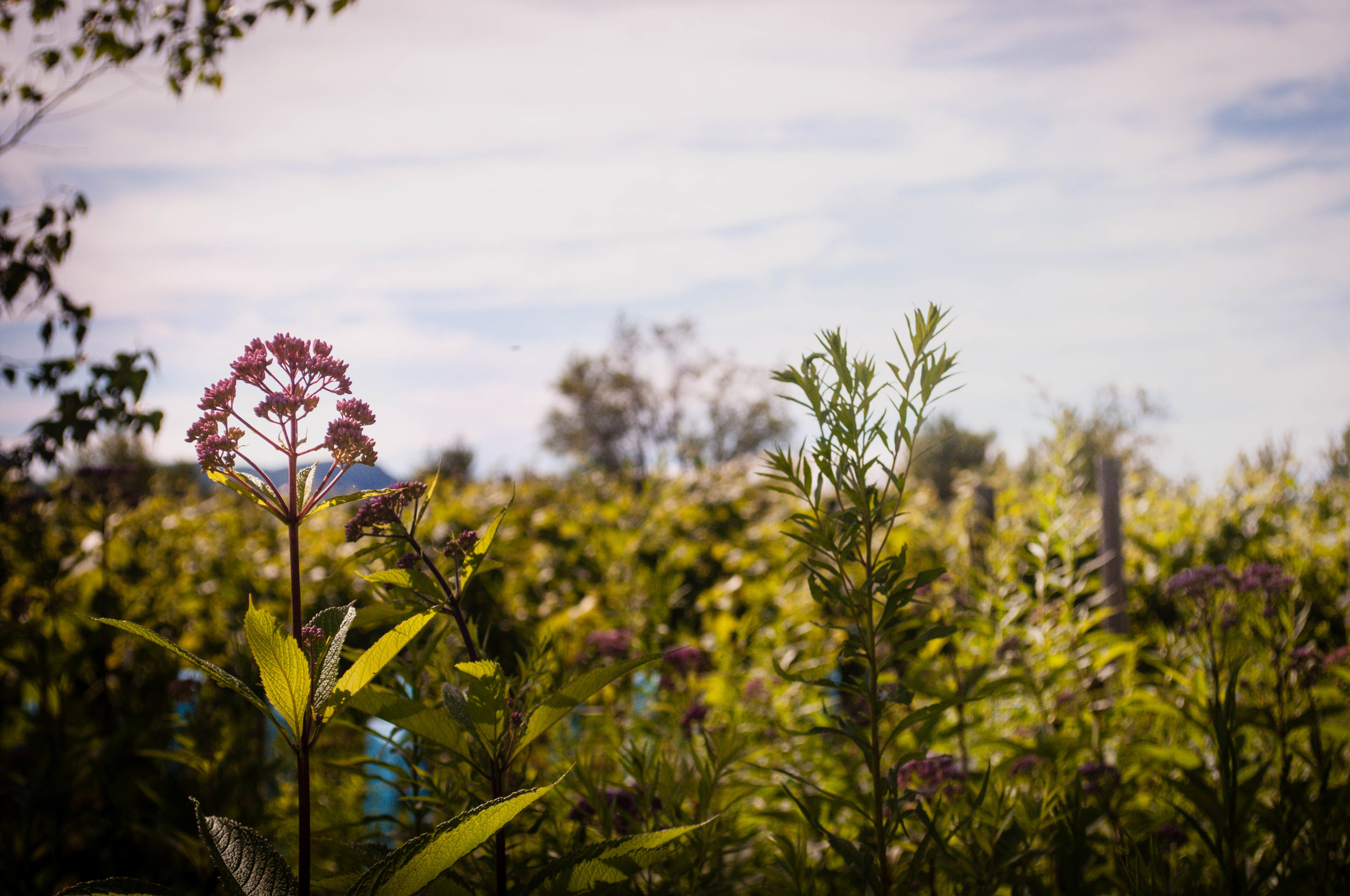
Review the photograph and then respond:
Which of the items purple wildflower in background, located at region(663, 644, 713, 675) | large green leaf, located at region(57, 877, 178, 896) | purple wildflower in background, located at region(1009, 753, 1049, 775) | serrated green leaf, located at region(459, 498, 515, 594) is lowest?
purple wildflower in background, located at region(1009, 753, 1049, 775)

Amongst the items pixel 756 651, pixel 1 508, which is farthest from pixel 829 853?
pixel 1 508

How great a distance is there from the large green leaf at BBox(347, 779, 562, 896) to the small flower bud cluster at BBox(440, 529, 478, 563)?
0.28 meters

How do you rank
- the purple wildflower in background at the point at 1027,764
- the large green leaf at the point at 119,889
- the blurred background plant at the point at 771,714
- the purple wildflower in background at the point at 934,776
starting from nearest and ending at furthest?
1. the large green leaf at the point at 119,889
2. the blurred background plant at the point at 771,714
3. the purple wildflower in background at the point at 934,776
4. the purple wildflower in background at the point at 1027,764

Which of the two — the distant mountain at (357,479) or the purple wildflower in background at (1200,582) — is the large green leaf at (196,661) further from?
the purple wildflower in background at (1200,582)

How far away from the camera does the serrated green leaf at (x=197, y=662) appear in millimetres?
597

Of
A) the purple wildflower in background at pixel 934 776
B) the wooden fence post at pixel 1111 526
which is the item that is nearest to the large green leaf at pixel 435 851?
the purple wildflower in background at pixel 934 776

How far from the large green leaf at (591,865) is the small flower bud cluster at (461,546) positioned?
31 cm

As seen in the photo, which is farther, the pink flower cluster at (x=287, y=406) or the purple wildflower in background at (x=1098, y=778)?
the purple wildflower in background at (x=1098, y=778)

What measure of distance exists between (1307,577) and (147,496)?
17.8 ft

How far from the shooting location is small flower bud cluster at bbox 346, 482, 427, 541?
33.6 inches

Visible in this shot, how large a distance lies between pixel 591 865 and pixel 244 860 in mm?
282

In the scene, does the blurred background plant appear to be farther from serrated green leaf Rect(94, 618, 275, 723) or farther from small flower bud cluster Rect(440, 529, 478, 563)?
serrated green leaf Rect(94, 618, 275, 723)

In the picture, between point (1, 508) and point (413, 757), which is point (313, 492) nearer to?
point (413, 757)

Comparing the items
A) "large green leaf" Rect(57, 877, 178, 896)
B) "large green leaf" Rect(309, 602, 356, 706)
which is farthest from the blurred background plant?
"large green leaf" Rect(57, 877, 178, 896)
